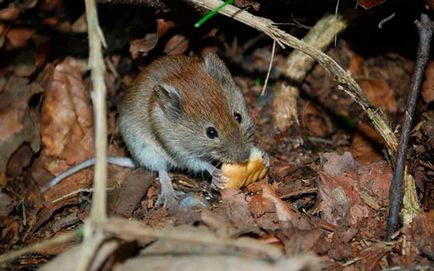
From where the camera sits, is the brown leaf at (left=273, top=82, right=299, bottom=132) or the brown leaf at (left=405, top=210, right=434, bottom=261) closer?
the brown leaf at (left=405, top=210, right=434, bottom=261)

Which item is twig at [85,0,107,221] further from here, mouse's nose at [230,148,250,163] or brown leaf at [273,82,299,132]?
brown leaf at [273,82,299,132]

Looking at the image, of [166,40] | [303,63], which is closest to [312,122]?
[303,63]

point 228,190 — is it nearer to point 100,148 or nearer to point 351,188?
point 351,188

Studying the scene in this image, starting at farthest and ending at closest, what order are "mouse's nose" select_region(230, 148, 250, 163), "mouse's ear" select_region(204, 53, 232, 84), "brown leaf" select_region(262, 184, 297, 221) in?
1. "mouse's ear" select_region(204, 53, 232, 84)
2. "mouse's nose" select_region(230, 148, 250, 163)
3. "brown leaf" select_region(262, 184, 297, 221)

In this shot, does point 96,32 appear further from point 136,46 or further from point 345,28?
point 345,28

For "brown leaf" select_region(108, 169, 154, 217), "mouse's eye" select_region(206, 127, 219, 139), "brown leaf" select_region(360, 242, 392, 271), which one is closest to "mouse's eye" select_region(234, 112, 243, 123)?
"mouse's eye" select_region(206, 127, 219, 139)

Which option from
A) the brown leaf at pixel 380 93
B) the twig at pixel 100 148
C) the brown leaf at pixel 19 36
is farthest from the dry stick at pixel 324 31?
the twig at pixel 100 148

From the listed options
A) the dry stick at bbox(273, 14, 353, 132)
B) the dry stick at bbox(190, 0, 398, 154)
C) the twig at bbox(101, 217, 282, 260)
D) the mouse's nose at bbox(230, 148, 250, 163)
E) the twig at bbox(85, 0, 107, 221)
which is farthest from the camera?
the dry stick at bbox(273, 14, 353, 132)

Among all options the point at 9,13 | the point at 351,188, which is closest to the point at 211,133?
the point at 351,188
